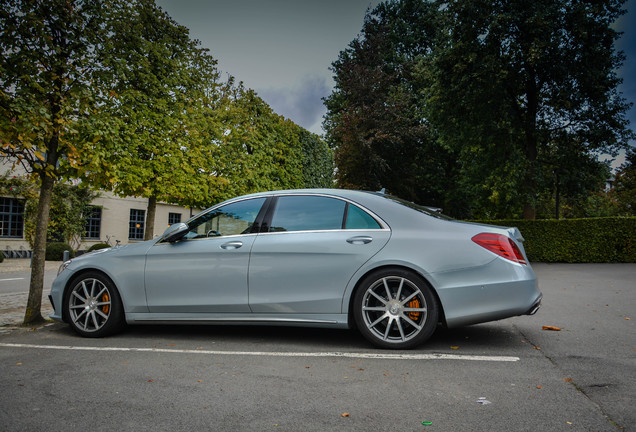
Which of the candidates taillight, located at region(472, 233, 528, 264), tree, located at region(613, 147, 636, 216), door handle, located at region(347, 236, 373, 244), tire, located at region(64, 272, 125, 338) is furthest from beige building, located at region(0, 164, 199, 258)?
tree, located at region(613, 147, 636, 216)

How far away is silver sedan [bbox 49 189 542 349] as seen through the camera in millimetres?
4469

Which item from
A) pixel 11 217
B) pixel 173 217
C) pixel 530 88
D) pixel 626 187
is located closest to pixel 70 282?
pixel 11 217

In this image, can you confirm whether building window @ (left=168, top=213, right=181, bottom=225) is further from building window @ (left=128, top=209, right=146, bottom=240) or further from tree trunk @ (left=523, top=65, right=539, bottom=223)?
tree trunk @ (left=523, top=65, right=539, bottom=223)

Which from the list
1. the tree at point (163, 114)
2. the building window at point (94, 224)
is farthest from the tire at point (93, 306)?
the building window at point (94, 224)

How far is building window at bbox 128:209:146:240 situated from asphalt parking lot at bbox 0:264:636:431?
82.5 ft

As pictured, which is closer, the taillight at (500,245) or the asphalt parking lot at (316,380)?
the asphalt parking lot at (316,380)

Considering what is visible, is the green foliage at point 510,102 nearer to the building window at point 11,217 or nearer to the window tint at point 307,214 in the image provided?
the building window at point 11,217

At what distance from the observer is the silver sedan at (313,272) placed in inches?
176

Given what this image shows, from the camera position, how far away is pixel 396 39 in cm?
3434

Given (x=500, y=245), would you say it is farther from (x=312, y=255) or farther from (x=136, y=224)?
(x=136, y=224)

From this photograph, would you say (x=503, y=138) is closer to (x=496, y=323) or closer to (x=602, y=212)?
(x=496, y=323)

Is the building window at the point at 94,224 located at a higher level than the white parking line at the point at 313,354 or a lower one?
higher

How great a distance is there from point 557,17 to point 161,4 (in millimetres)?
17498

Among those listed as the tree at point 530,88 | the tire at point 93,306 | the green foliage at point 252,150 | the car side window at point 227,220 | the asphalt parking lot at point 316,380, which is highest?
the tree at point 530,88
